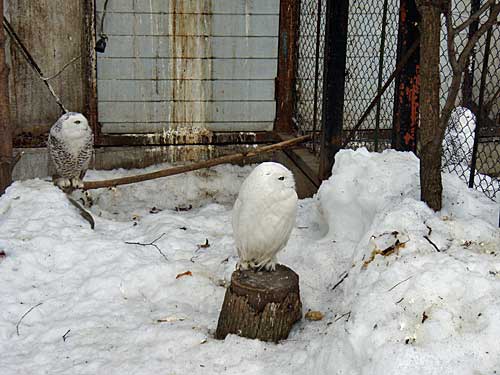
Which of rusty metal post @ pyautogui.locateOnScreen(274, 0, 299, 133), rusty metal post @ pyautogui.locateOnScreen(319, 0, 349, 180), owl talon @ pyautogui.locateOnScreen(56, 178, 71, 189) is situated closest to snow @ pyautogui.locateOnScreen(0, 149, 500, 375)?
owl talon @ pyautogui.locateOnScreen(56, 178, 71, 189)

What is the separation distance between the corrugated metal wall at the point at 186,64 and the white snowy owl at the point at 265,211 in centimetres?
335

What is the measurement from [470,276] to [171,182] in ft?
13.7

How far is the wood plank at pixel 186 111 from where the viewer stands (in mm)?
6617

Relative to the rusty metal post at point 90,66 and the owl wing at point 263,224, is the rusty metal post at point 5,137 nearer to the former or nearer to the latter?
the rusty metal post at point 90,66

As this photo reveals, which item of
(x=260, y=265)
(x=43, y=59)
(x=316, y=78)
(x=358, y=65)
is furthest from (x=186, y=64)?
(x=260, y=265)

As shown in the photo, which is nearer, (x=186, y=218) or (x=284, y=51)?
(x=186, y=218)

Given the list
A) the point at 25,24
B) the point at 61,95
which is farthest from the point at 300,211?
the point at 25,24

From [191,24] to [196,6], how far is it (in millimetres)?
182

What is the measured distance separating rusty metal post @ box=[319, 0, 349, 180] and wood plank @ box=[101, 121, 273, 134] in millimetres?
1830

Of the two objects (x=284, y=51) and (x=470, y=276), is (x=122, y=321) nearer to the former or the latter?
(x=470, y=276)

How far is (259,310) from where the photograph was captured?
3.37m

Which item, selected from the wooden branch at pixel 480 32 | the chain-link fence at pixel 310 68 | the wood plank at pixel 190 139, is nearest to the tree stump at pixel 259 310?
Result: the wooden branch at pixel 480 32

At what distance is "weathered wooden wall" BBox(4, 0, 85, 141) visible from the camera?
6211 mm

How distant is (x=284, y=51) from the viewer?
666 cm
